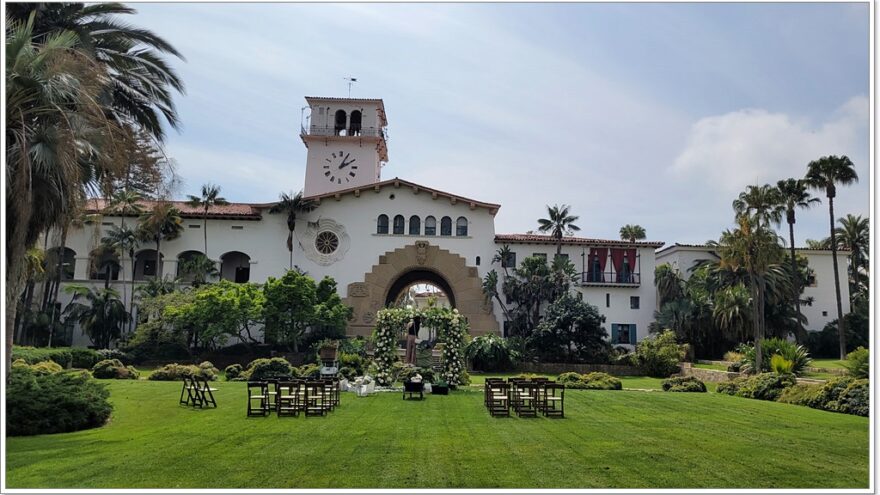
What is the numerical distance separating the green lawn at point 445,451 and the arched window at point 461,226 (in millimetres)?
28647

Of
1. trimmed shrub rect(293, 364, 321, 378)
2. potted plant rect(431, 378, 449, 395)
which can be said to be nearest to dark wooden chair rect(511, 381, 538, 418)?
potted plant rect(431, 378, 449, 395)

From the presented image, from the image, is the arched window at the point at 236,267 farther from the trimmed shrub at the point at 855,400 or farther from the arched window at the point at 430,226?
the trimmed shrub at the point at 855,400

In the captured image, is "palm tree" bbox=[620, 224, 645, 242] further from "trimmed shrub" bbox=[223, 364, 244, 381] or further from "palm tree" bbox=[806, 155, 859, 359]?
"trimmed shrub" bbox=[223, 364, 244, 381]

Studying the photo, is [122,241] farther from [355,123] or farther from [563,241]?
[563,241]

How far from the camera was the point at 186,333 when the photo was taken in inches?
1553

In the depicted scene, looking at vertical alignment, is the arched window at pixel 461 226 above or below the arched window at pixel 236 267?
above

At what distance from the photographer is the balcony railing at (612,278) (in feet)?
152

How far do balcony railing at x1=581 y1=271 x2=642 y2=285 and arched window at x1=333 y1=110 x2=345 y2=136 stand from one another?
23.5 m

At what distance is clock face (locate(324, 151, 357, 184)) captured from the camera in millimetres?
54875

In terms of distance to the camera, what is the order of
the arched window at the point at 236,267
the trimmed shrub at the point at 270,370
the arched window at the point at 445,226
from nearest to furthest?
the trimmed shrub at the point at 270,370
the arched window at the point at 445,226
the arched window at the point at 236,267

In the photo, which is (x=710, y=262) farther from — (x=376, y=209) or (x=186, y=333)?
(x=186, y=333)

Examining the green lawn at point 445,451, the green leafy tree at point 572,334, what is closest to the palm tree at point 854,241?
the green leafy tree at point 572,334

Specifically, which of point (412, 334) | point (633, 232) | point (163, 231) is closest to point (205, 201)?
point (163, 231)

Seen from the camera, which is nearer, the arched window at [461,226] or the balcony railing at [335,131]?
the arched window at [461,226]
